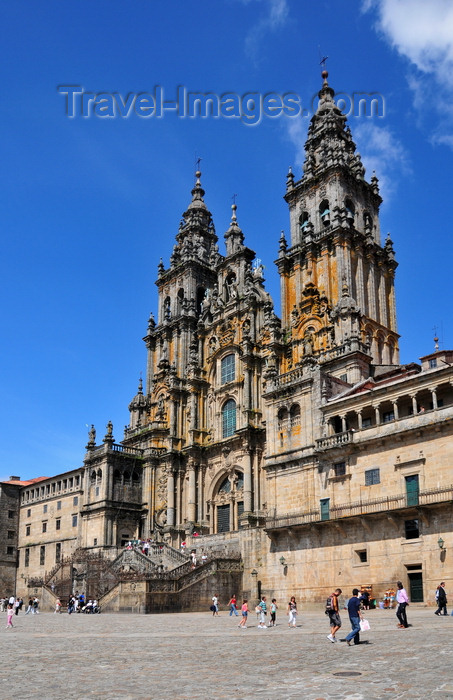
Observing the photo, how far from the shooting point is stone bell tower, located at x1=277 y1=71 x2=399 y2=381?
50.0 meters

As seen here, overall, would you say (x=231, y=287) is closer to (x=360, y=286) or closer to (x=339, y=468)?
(x=360, y=286)

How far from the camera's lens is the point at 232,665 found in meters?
13.8

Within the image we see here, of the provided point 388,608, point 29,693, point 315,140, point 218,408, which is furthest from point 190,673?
point 315,140

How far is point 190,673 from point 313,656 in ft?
11.6

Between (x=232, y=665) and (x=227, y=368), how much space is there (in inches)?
1801

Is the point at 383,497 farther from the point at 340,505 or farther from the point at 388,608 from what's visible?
the point at 388,608

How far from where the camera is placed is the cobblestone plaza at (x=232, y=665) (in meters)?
10.6

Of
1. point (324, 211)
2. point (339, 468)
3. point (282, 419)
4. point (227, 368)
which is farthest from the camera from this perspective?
point (227, 368)

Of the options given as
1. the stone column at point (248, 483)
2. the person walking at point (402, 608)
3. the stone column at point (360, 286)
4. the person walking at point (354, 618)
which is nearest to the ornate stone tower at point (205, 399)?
the stone column at point (248, 483)

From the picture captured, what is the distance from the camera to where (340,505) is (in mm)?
37125

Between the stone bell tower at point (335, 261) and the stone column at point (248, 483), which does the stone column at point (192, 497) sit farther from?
the stone bell tower at point (335, 261)

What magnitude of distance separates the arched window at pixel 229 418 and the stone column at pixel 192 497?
4.13 meters

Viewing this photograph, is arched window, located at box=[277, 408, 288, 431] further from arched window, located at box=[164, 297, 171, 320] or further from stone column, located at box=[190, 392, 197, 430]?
arched window, located at box=[164, 297, 171, 320]

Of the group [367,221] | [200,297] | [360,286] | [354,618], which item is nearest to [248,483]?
[360,286]
